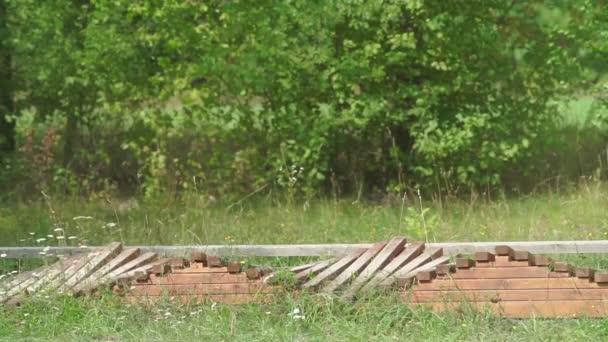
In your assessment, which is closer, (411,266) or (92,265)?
(411,266)

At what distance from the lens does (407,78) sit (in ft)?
44.7

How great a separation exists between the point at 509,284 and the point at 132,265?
244 cm

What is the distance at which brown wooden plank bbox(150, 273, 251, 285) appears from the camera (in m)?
7.87

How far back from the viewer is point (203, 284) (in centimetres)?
789

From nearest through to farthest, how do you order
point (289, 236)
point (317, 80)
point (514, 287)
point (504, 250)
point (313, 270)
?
point (514, 287) → point (504, 250) → point (313, 270) → point (289, 236) → point (317, 80)

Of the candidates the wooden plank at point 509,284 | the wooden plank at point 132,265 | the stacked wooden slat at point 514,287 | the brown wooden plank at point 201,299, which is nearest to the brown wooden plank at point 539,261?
the stacked wooden slat at point 514,287

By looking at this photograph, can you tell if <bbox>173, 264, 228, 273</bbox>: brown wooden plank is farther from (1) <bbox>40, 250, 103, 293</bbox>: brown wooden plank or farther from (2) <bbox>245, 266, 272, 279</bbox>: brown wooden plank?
(1) <bbox>40, 250, 103, 293</bbox>: brown wooden plank

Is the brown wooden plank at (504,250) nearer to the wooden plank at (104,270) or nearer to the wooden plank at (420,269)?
the wooden plank at (420,269)

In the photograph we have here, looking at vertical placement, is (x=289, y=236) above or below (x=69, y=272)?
below

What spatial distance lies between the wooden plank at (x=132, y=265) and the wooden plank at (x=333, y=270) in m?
1.20

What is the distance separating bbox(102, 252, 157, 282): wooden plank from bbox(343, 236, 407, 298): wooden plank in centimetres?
147

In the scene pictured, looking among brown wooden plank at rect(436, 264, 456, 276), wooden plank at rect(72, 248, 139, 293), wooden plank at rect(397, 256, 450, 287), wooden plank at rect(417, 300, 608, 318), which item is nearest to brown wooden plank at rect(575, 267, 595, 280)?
wooden plank at rect(417, 300, 608, 318)

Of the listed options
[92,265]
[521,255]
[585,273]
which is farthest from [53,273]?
[585,273]

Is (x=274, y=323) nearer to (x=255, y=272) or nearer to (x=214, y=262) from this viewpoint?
(x=255, y=272)
